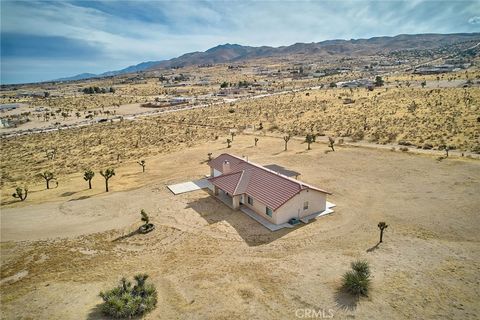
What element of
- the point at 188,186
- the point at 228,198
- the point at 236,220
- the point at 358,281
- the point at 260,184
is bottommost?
the point at 236,220

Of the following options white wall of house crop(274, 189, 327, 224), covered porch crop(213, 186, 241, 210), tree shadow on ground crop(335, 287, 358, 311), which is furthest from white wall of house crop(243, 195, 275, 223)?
tree shadow on ground crop(335, 287, 358, 311)

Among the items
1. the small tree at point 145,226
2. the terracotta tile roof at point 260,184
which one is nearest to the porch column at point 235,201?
the terracotta tile roof at point 260,184

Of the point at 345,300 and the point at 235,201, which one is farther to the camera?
the point at 235,201

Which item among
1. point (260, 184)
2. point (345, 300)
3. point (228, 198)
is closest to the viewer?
point (345, 300)

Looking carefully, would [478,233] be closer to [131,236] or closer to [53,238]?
[131,236]

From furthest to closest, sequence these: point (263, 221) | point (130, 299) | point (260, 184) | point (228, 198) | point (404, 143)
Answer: point (404, 143), point (228, 198), point (260, 184), point (263, 221), point (130, 299)

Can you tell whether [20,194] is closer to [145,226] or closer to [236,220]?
[145,226]

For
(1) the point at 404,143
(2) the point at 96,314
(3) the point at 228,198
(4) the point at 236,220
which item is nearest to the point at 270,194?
(4) the point at 236,220

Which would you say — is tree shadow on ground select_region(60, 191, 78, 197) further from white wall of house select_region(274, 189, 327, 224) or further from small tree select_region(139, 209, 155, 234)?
white wall of house select_region(274, 189, 327, 224)
